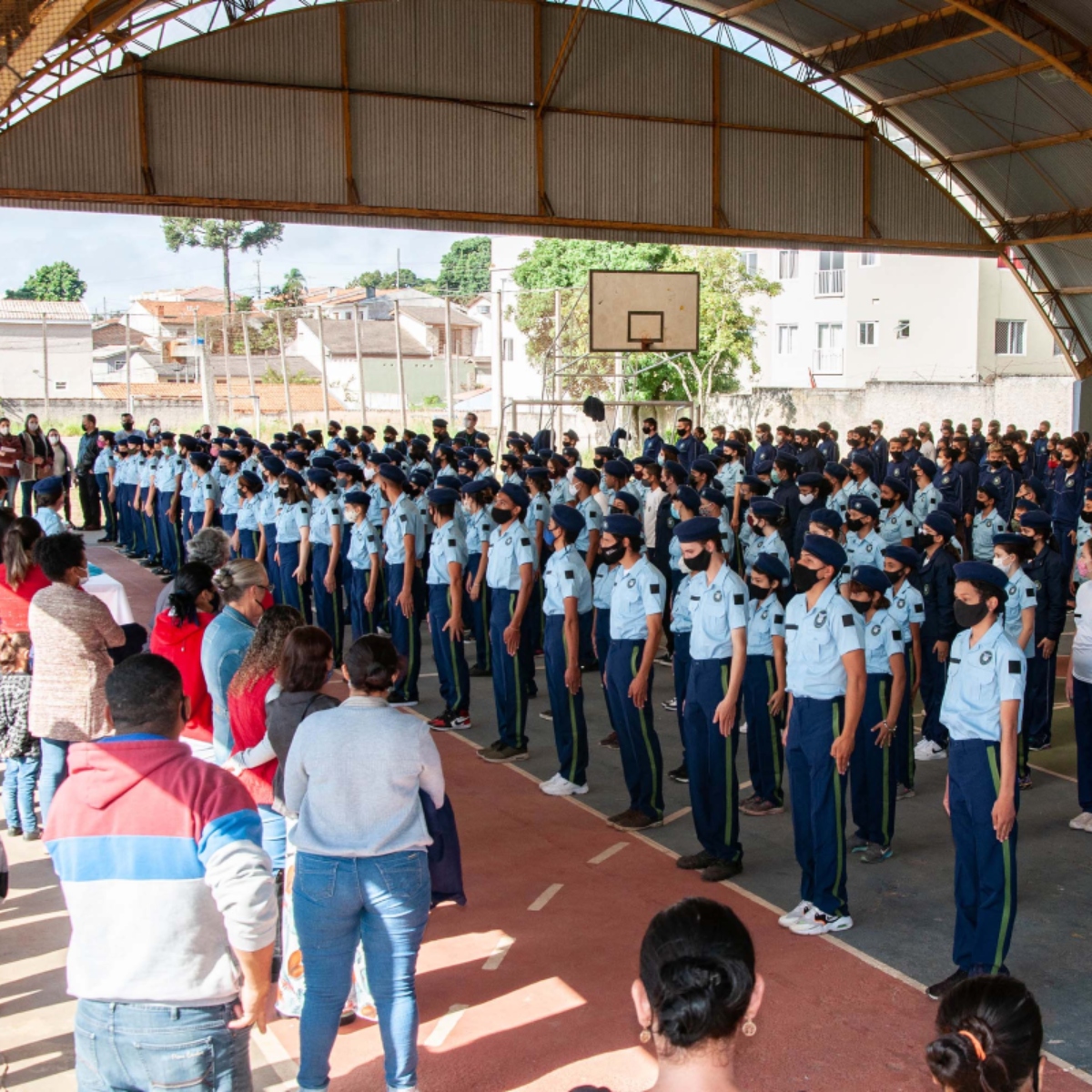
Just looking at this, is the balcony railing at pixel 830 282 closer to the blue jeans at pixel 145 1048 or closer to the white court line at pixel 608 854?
the white court line at pixel 608 854

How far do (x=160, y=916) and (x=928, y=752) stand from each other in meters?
6.05

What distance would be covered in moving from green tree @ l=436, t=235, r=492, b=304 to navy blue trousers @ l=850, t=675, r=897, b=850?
3468 inches

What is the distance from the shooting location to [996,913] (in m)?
4.52

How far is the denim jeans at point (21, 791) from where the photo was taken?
593cm

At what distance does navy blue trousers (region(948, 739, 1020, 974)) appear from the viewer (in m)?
4.52

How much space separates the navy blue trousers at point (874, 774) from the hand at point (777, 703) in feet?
1.55

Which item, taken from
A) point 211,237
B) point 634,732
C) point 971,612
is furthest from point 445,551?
point 211,237

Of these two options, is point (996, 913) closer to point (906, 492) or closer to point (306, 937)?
point (306, 937)

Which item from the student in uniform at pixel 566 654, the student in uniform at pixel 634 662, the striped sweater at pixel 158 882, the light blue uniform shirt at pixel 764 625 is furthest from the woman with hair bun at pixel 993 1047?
the student in uniform at pixel 566 654

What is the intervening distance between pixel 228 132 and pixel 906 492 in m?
8.81

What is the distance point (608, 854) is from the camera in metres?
6.06

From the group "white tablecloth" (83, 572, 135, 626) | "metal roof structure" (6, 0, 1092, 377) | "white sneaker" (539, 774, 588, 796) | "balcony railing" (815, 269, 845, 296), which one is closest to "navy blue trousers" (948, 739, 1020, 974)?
"white sneaker" (539, 774, 588, 796)

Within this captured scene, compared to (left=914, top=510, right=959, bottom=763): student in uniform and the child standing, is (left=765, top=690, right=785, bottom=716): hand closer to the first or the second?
(left=914, top=510, right=959, bottom=763): student in uniform

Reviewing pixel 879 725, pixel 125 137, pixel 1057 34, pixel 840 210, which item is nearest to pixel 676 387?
pixel 840 210
